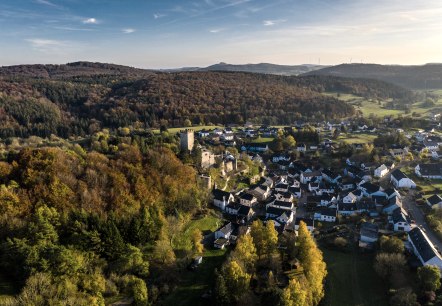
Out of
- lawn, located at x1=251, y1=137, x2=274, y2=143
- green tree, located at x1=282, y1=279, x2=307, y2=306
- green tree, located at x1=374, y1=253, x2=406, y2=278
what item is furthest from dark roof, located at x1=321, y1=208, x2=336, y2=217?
lawn, located at x1=251, y1=137, x2=274, y2=143

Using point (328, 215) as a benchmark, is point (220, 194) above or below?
above

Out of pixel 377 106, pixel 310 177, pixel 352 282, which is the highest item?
pixel 377 106

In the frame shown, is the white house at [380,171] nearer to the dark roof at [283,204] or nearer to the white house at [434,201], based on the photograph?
the white house at [434,201]

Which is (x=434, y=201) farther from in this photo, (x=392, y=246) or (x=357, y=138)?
(x=357, y=138)

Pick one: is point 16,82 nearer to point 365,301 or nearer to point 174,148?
point 174,148

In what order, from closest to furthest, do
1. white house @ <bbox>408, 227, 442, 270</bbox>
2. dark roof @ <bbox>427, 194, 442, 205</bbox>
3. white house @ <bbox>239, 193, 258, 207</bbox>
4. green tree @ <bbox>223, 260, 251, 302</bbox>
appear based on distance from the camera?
green tree @ <bbox>223, 260, 251, 302</bbox> < white house @ <bbox>408, 227, 442, 270</bbox> < dark roof @ <bbox>427, 194, 442, 205</bbox> < white house @ <bbox>239, 193, 258, 207</bbox>

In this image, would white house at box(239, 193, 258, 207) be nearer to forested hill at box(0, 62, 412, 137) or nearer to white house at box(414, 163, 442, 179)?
white house at box(414, 163, 442, 179)

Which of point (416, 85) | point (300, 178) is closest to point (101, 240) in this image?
point (300, 178)

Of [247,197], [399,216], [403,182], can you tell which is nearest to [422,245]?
[399,216]
